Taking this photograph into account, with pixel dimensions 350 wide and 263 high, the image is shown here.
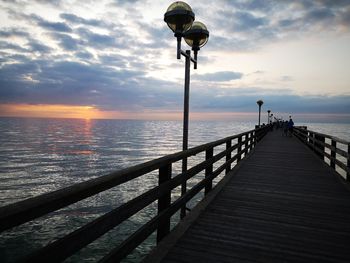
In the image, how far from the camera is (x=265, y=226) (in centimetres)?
436

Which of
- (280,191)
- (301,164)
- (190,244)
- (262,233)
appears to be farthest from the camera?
(301,164)

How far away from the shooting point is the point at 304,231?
4180mm

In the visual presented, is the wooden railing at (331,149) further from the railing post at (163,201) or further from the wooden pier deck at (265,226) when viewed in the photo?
the railing post at (163,201)

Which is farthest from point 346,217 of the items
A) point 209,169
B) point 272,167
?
point 272,167

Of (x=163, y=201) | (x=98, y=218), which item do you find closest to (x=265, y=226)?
(x=163, y=201)

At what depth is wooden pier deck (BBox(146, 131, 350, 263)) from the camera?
3.39 meters

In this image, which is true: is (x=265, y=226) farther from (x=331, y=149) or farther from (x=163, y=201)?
(x=331, y=149)

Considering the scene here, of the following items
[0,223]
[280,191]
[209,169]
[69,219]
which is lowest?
[69,219]

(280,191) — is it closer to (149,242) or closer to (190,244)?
(190,244)

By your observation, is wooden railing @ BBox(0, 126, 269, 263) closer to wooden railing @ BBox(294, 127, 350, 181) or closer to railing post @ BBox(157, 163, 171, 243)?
railing post @ BBox(157, 163, 171, 243)

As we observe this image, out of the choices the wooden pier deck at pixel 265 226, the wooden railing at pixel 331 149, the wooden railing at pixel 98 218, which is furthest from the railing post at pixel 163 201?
the wooden railing at pixel 331 149

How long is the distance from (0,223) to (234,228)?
3.52 m

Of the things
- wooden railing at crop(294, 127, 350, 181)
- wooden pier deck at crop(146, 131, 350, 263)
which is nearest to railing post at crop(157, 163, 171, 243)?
wooden pier deck at crop(146, 131, 350, 263)

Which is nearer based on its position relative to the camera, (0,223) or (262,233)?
(0,223)
